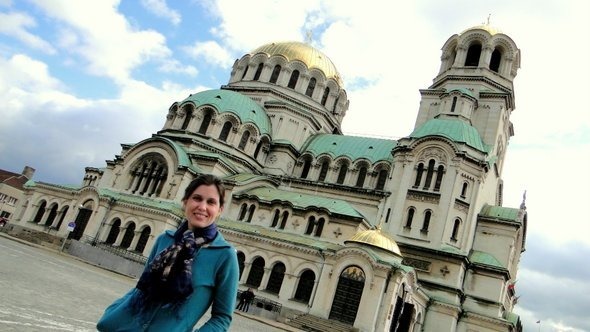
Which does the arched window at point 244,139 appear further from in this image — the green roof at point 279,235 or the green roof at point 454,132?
the green roof at point 454,132

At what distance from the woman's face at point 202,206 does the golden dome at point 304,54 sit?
48555 mm

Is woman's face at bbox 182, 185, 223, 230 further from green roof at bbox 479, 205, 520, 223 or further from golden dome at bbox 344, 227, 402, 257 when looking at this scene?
green roof at bbox 479, 205, 520, 223

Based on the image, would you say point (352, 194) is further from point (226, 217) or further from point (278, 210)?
point (226, 217)

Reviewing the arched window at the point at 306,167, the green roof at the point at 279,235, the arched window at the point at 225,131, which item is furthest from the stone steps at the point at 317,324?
the arched window at the point at 225,131

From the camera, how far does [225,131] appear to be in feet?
144

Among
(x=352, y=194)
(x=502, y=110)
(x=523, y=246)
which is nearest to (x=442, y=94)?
(x=502, y=110)

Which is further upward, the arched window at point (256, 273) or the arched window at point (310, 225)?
the arched window at point (310, 225)

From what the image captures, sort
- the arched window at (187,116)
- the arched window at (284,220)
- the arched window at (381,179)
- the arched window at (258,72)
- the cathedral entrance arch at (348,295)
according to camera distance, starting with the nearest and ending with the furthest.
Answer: the cathedral entrance arch at (348,295), the arched window at (284,220), the arched window at (381,179), the arched window at (187,116), the arched window at (258,72)

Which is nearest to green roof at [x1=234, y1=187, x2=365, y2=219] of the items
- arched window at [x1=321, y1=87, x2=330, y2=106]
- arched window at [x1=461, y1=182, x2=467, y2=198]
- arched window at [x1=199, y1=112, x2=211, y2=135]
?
arched window at [x1=461, y1=182, x2=467, y2=198]

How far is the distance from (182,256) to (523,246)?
49.1 metres

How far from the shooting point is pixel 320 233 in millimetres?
34250

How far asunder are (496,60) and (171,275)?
46.1 m

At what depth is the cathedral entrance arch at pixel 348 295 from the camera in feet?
91.2

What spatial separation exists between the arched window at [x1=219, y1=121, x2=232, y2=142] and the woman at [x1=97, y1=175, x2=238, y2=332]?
133ft
